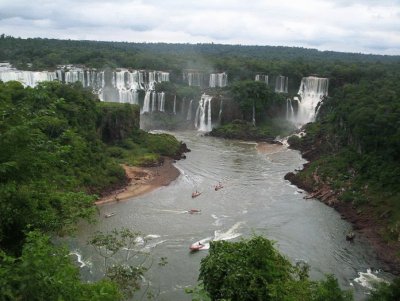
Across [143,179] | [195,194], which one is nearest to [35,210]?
[195,194]

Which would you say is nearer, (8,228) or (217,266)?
(8,228)

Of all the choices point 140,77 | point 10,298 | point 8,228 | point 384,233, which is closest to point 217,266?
point 8,228

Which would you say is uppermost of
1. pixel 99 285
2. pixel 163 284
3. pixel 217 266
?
pixel 99 285

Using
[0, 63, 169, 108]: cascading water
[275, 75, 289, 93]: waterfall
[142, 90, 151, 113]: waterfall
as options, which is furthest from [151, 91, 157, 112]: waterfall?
[275, 75, 289, 93]: waterfall

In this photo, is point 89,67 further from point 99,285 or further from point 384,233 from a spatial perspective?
point 99,285

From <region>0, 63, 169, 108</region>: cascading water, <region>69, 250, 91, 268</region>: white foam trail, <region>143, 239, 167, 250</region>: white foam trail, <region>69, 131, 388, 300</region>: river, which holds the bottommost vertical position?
<region>69, 131, 388, 300</region>: river

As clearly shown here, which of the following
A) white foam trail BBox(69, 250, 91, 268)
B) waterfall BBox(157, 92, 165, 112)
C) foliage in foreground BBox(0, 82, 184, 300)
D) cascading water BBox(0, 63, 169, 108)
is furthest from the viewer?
waterfall BBox(157, 92, 165, 112)

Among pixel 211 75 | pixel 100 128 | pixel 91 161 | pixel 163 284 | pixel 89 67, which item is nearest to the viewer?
pixel 163 284

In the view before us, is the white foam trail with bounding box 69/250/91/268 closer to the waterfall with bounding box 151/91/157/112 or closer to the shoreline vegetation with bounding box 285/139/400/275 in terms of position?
the shoreline vegetation with bounding box 285/139/400/275
